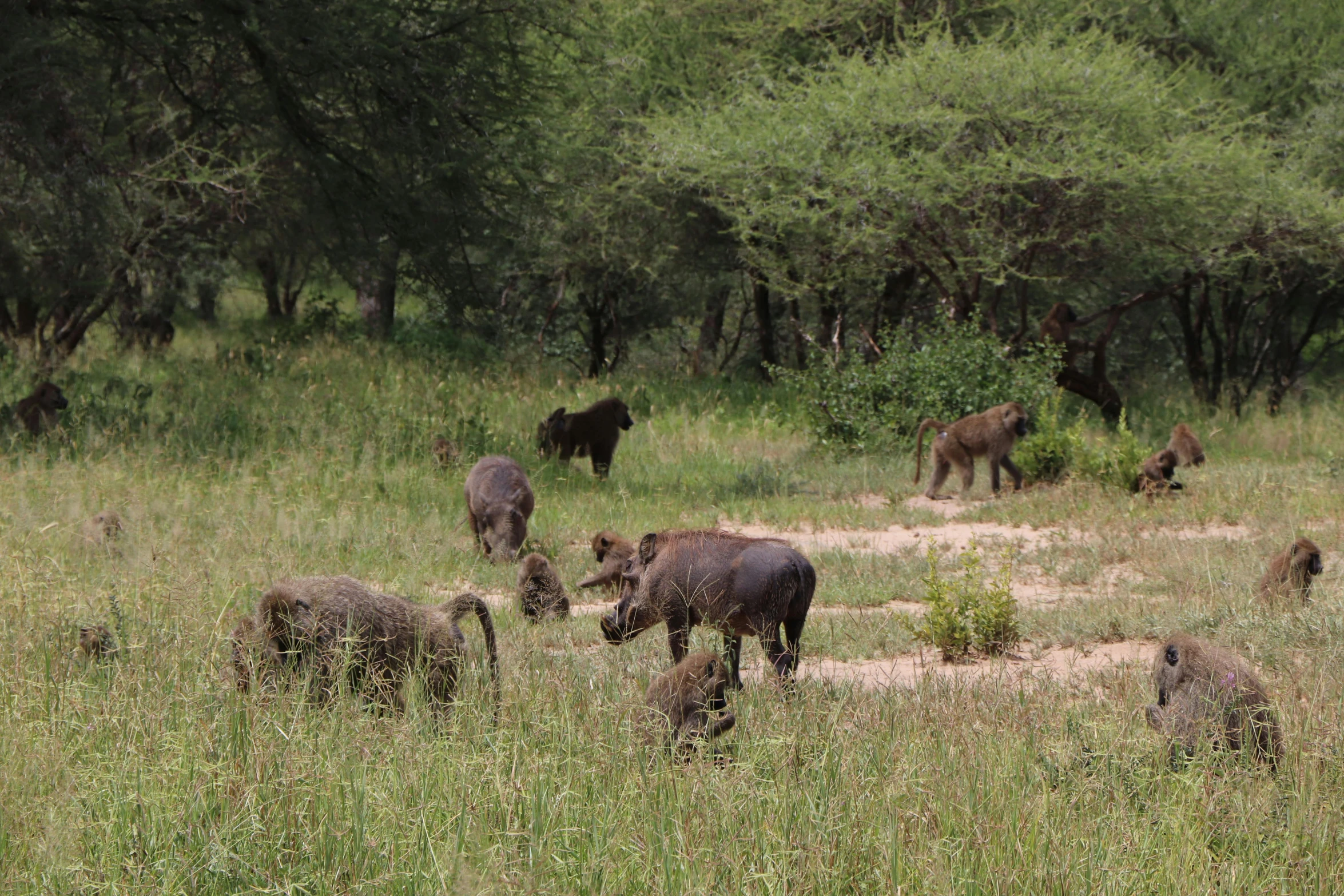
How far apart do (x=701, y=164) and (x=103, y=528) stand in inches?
453

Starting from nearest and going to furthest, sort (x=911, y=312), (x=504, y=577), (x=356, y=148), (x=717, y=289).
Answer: (x=504, y=577) < (x=356, y=148) < (x=911, y=312) < (x=717, y=289)

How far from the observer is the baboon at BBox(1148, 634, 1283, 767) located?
14.8 ft

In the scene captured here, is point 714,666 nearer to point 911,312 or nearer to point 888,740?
point 888,740

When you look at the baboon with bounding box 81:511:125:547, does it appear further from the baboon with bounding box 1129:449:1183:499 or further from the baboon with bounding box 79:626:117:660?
the baboon with bounding box 1129:449:1183:499

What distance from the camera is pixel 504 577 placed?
8812 mm

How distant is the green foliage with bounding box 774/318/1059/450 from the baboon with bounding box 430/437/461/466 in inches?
209

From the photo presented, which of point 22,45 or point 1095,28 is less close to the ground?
point 1095,28

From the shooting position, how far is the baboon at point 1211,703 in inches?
177

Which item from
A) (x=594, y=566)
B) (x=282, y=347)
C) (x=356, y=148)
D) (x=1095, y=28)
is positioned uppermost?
(x=1095, y=28)

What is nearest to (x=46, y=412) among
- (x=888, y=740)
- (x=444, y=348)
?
(x=444, y=348)

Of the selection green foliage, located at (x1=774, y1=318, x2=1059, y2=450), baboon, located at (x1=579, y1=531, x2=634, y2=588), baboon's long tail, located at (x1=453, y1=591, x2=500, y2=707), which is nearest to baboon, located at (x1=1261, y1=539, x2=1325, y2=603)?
baboon, located at (x1=579, y1=531, x2=634, y2=588)

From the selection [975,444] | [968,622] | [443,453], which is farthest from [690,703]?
[975,444]

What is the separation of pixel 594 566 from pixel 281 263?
70.6 ft

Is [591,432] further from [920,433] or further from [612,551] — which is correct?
[612,551]
